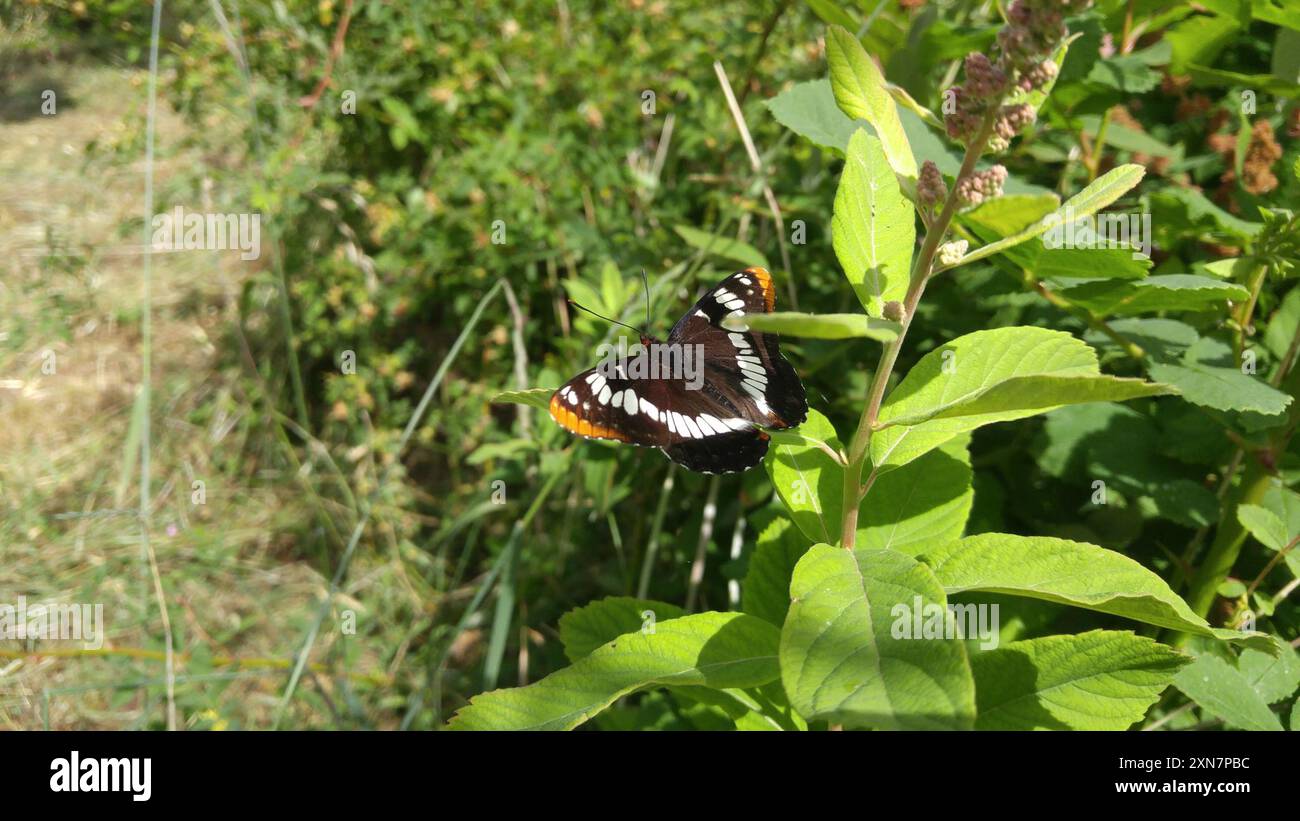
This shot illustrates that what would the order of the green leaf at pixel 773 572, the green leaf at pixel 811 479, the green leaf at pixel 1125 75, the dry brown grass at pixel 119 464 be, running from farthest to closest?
the dry brown grass at pixel 119 464, the green leaf at pixel 1125 75, the green leaf at pixel 773 572, the green leaf at pixel 811 479

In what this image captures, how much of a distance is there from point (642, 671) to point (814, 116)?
747mm

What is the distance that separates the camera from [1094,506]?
135 centimetres

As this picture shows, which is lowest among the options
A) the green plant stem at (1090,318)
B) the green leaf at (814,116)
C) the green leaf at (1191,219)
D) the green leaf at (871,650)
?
the green leaf at (871,650)

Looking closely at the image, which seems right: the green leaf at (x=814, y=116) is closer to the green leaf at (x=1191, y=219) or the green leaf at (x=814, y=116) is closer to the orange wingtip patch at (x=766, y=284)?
the orange wingtip patch at (x=766, y=284)

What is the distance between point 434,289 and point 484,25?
2.78 ft

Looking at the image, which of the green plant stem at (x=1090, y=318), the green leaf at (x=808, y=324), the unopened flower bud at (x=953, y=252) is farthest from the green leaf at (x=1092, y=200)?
the green plant stem at (x=1090, y=318)

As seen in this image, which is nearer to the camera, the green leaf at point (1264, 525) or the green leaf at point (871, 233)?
the green leaf at point (871, 233)

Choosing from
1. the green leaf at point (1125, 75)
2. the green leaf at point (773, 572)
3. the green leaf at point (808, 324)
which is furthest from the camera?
the green leaf at point (1125, 75)

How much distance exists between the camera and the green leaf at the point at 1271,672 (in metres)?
1.03

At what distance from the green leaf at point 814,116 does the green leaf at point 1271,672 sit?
0.78m

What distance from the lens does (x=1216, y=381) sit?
1074 mm

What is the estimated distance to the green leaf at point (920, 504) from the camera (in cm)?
102

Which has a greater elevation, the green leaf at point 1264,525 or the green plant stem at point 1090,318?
the green plant stem at point 1090,318

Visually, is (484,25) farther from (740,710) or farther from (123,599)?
(740,710)
